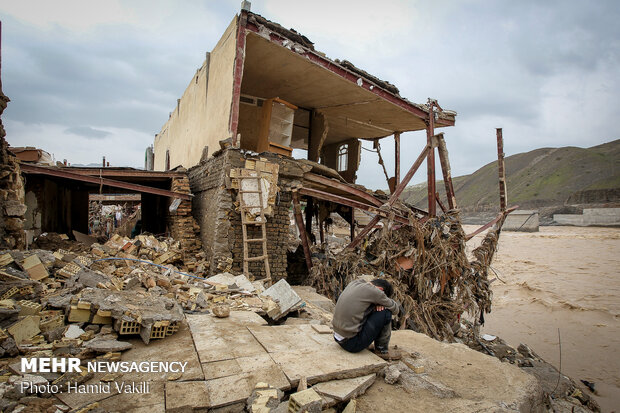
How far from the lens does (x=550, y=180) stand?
48938 mm

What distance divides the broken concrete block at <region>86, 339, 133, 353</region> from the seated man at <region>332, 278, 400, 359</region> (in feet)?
7.32

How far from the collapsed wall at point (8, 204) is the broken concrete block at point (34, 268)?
143cm

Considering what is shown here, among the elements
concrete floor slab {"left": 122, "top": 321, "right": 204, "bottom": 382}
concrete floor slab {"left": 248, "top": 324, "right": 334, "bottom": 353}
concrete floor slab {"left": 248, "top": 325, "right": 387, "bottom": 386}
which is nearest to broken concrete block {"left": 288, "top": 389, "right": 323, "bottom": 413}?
concrete floor slab {"left": 248, "top": 325, "right": 387, "bottom": 386}

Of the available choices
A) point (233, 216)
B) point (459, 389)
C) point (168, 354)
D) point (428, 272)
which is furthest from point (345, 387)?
point (428, 272)

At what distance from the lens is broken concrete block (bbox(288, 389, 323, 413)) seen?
2.45 m

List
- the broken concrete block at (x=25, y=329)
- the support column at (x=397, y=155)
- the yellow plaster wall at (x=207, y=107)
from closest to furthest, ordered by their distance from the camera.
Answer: the broken concrete block at (x=25, y=329)
the yellow plaster wall at (x=207, y=107)
the support column at (x=397, y=155)

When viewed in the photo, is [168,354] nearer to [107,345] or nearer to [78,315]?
[107,345]

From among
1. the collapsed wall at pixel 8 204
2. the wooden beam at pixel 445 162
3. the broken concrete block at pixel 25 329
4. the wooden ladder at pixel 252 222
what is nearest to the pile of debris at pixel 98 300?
the broken concrete block at pixel 25 329

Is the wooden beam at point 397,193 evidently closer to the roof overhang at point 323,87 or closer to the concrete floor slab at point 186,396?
the roof overhang at point 323,87

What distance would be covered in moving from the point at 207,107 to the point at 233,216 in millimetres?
3620

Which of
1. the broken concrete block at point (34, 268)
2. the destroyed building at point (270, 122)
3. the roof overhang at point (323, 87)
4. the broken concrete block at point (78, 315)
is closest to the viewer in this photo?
the broken concrete block at point (78, 315)

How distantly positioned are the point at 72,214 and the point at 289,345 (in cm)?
1168

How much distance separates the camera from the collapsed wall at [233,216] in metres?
7.26

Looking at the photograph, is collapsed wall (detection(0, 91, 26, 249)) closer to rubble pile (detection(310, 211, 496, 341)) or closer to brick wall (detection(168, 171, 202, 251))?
brick wall (detection(168, 171, 202, 251))
